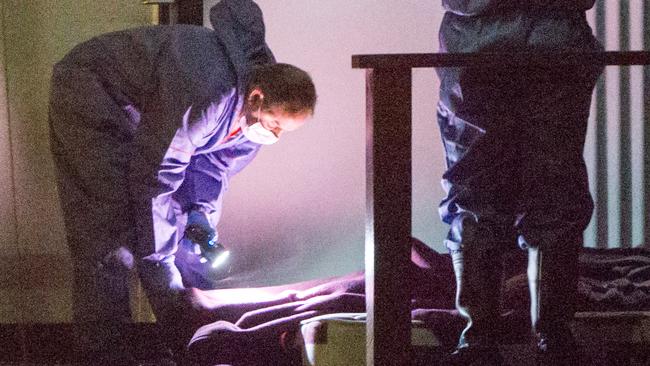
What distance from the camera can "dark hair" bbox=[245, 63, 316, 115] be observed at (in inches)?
91.4

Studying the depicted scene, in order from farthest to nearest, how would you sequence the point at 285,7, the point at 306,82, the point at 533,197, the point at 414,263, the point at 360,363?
the point at 285,7 → the point at 414,263 → the point at 306,82 → the point at 360,363 → the point at 533,197

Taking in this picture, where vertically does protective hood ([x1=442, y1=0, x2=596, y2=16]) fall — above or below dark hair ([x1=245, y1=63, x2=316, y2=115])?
above

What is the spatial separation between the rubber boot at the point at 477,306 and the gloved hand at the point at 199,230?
89 cm

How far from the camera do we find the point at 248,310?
248 cm

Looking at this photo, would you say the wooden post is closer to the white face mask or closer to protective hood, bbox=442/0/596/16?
protective hood, bbox=442/0/596/16

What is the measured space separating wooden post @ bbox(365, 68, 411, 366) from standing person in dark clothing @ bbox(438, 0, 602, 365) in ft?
0.71

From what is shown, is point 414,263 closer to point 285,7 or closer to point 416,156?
point 416,156

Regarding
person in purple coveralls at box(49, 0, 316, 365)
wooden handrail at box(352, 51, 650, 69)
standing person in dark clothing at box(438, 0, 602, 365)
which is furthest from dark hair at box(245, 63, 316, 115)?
wooden handrail at box(352, 51, 650, 69)

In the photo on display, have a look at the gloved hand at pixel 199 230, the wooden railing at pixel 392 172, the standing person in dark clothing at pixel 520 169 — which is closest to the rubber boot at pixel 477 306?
the standing person in dark clothing at pixel 520 169

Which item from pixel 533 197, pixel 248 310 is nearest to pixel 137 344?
pixel 248 310

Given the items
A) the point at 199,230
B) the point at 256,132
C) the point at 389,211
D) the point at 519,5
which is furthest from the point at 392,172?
the point at 199,230

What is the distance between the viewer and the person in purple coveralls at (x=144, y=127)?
2.27 m

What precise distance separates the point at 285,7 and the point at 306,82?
0.74m

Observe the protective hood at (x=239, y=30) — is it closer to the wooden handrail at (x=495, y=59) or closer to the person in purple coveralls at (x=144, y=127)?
the person in purple coveralls at (x=144, y=127)
